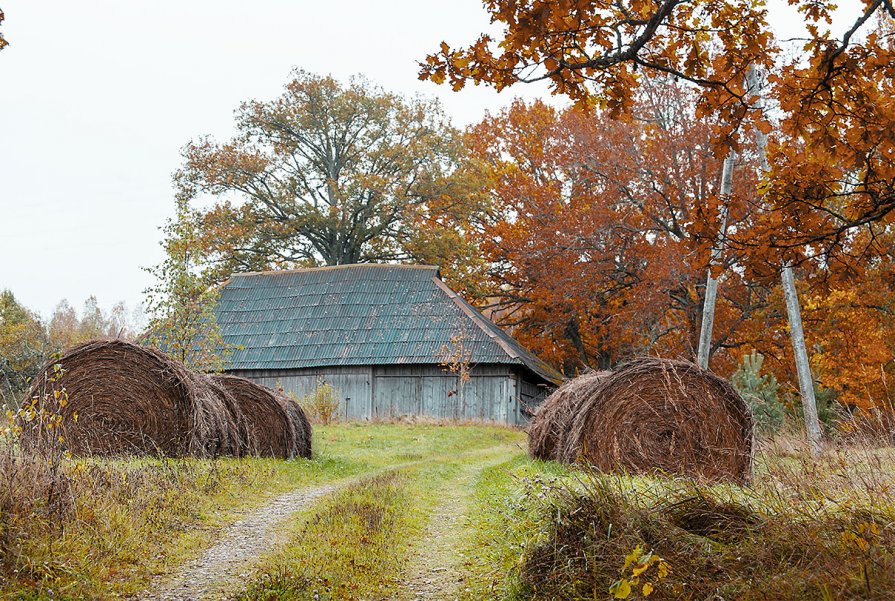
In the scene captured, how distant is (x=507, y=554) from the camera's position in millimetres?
6332

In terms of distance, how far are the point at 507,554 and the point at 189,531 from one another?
2.95 meters

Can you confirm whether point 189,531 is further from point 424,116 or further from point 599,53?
point 424,116

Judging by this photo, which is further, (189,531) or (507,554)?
(189,531)

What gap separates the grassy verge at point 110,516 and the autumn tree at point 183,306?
214 inches

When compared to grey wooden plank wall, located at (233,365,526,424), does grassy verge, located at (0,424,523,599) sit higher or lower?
lower

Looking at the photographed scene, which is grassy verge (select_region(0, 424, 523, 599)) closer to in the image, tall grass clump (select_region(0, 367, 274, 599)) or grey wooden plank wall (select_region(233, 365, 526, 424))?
tall grass clump (select_region(0, 367, 274, 599))

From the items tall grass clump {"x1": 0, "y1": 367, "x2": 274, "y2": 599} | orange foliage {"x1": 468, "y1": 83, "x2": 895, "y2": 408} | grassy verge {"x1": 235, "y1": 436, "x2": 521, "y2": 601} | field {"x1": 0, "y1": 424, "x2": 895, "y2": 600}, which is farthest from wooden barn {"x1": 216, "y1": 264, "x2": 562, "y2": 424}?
tall grass clump {"x1": 0, "y1": 367, "x2": 274, "y2": 599}

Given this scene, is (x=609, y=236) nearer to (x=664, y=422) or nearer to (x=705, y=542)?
(x=664, y=422)

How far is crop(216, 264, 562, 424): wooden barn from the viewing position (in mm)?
26000

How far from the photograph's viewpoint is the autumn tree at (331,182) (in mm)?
34750

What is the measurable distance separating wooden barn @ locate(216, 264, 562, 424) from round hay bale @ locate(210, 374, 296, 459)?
38.1 feet

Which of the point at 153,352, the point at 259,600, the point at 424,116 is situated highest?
the point at 424,116

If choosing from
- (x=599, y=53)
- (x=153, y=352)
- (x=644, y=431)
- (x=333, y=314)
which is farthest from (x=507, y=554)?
(x=333, y=314)

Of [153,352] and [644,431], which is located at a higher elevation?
[153,352]
